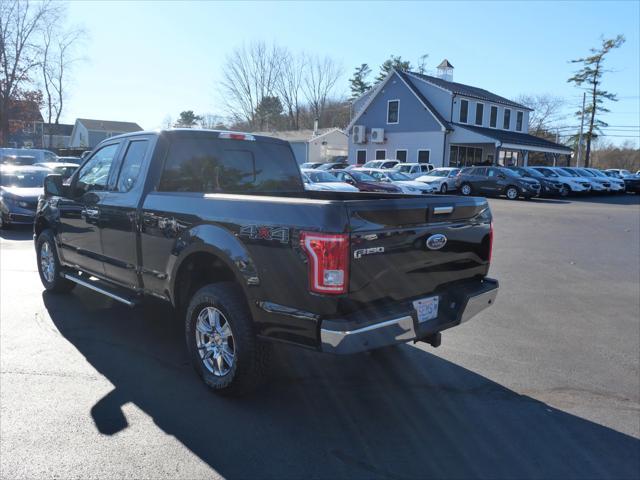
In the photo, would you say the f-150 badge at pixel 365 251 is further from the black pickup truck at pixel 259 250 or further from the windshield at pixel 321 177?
the windshield at pixel 321 177

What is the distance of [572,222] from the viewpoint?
51.4 feet

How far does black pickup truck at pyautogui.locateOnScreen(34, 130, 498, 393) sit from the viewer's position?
3.07 meters

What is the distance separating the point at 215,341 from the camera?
388 cm

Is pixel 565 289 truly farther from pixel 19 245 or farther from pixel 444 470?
pixel 19 245

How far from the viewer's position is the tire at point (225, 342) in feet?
11.6

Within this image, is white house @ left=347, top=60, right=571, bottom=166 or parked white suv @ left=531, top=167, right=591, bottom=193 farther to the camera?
white house @ left=347, top=60, right=571, bottom=166

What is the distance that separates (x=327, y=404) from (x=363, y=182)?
1906cm

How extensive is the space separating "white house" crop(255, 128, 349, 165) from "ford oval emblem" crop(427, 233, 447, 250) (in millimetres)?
44439

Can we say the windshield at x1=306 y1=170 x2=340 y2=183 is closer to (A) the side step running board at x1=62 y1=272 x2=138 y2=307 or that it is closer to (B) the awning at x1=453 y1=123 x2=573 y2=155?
(A) the side step running board at x1=62 y1=272 x2=138 y2=307

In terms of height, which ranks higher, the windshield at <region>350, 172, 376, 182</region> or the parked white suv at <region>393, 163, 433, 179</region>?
the parked white suv at <region>393, 163, 433, 179</region>

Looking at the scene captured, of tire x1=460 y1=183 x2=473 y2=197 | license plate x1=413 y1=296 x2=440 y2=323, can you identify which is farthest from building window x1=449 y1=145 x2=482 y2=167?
license plate x1=413 y1=296 x2=440 y2=323

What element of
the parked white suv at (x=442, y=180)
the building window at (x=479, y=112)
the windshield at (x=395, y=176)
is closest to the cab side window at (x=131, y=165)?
the windshield at (x=395, y=176)

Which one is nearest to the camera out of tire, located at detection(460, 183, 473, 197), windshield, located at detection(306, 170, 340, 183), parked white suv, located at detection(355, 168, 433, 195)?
windshield, located at detection(306, 170, 340, 183)

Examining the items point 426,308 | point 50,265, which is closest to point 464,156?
point 50,265
